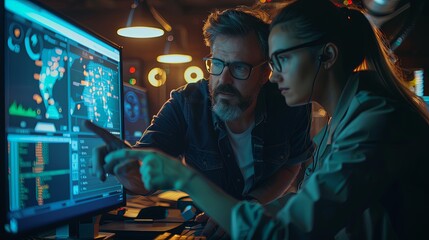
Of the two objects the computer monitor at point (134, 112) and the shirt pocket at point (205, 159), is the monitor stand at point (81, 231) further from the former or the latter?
the computer monitor at point (134, 112)

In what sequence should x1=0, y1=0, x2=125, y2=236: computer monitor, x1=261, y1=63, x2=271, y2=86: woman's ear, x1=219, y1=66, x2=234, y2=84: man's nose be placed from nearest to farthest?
1. x1=0, y1=0, x2=125, y2=236: computer monitor
2. x1=219, y1=66, x2=234, y2=84: man's nose
3. x1=261, y1=63, x2=271, y2=86: woman's ear

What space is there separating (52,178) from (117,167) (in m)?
0.18

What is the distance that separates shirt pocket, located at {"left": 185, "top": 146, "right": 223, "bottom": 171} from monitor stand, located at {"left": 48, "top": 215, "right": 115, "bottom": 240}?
60cm

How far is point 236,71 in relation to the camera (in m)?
1.68

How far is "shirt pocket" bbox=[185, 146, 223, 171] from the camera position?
5.90 feet

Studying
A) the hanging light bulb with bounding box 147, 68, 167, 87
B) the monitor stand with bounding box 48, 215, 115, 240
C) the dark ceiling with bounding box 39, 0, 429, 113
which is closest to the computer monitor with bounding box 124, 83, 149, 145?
the monitor stand with bounding box 48, 215, 115, 240

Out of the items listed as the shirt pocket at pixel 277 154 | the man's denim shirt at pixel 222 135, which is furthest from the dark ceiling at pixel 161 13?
the shirt pocket at pixel 277 154

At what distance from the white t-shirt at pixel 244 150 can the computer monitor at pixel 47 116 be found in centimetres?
69

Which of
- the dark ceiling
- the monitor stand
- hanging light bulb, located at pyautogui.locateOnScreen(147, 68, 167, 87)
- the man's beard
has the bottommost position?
the monitor stand

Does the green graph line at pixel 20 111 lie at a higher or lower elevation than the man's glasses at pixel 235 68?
lower

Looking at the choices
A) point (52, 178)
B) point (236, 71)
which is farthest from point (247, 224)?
point (236, 71)

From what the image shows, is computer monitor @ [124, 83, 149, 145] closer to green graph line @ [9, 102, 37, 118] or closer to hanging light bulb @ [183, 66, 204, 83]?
green graph line @ [9, 102, 37, 118]

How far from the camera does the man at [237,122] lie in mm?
1675

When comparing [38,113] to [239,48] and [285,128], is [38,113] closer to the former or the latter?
[239,48]
